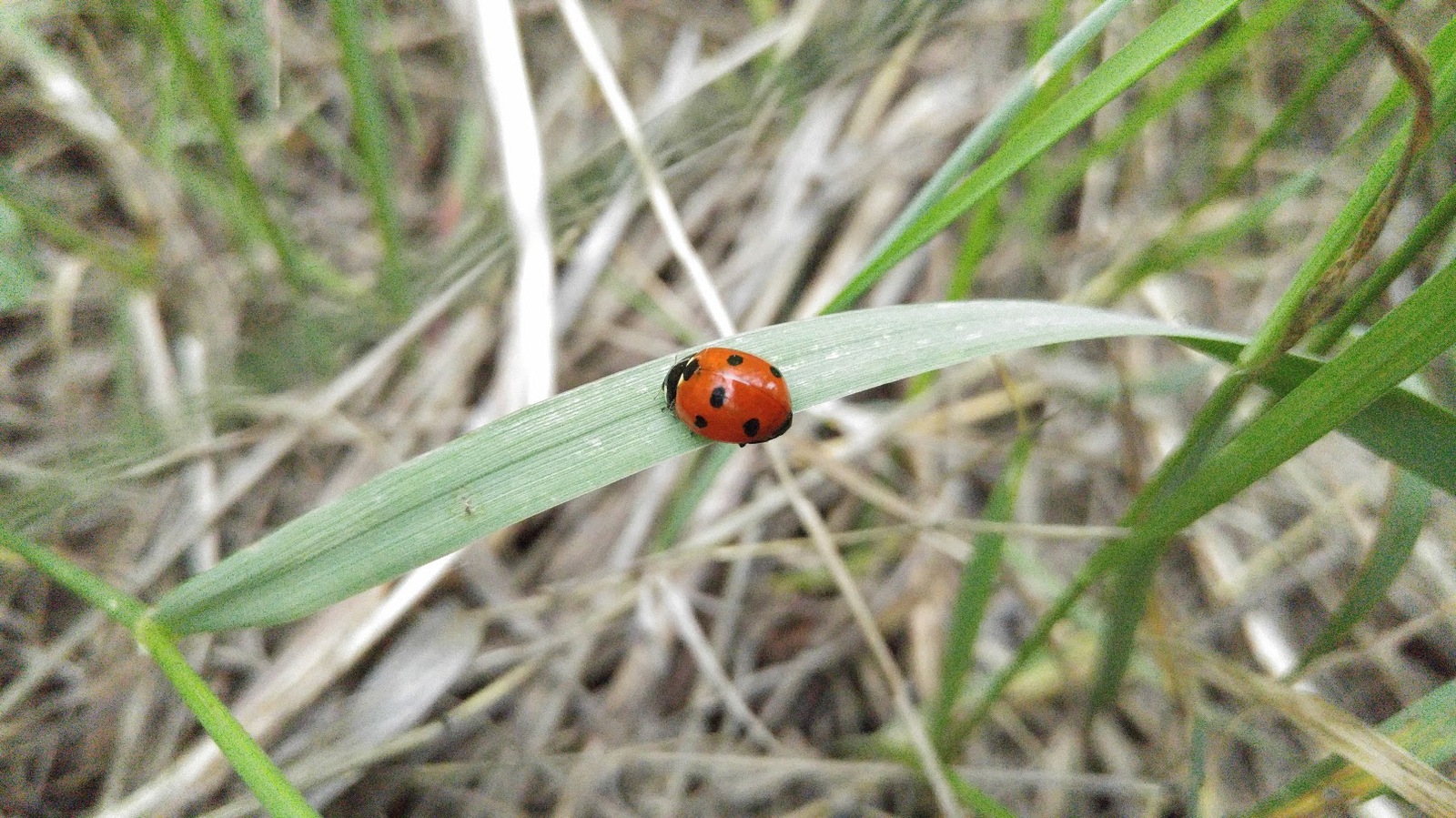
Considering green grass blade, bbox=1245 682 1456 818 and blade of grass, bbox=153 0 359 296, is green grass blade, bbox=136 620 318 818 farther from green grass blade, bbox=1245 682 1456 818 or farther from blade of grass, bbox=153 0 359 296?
green grass blade, bbox=1245 682 1456 818

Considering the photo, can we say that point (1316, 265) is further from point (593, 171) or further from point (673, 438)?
point (593, 171)

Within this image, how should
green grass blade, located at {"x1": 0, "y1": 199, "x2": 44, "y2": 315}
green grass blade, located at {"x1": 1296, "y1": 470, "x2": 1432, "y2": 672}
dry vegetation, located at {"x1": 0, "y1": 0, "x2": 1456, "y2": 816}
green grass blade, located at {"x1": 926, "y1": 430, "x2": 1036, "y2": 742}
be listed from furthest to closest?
dry vegetation, located at {"x1": 0, "y1": 0, "x2": 1456, "y2": 816} < green grass blade, located at {"x1": 926, "y1": 430, "x2": 1036, "y2": 742} < green grass blade, located at {"x1": 0, "y1": 199, "x2": 44, "y2": 315} < green grass blade, located at {"x1": 1296, "y1": 470, "x2": 1432, "y2": 672}

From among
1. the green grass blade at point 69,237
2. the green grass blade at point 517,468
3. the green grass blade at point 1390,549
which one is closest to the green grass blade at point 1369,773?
the green grass blade at point 1390,549

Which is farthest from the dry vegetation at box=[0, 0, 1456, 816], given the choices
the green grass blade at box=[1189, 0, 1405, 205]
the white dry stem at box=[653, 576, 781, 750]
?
the green grass blade at box=[1189, 0, 1405, 205]

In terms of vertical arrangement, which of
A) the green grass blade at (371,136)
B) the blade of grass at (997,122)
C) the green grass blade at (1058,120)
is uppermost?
the green grass blade at (371,136)

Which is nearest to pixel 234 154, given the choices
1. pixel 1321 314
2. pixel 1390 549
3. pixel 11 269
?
pixel 11 269

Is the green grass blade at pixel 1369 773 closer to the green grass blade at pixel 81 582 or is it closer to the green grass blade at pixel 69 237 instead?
the green grass blade at pixel 81 582

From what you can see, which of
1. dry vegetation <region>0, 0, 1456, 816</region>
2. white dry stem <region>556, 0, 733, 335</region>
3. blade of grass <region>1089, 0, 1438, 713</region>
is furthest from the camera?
white dry stem <region>556, 0, 733, 335</region>
